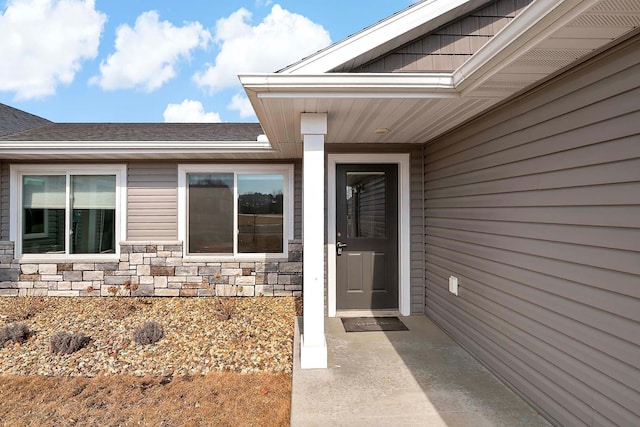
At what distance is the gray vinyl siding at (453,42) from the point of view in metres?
3.53

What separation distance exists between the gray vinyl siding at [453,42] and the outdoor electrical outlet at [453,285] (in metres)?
2.15

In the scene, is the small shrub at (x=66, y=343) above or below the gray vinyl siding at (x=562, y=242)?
below

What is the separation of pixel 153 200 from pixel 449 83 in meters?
4.66

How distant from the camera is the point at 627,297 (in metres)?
1.62

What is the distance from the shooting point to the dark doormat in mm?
3738

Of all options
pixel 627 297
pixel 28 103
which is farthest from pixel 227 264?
pixel 28 103

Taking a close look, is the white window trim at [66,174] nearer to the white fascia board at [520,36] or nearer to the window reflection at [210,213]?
the window reflection at [210,213]

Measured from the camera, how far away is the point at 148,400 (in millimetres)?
2555

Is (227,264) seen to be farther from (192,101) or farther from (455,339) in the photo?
(192,101)

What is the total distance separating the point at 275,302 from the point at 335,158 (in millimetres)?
2281

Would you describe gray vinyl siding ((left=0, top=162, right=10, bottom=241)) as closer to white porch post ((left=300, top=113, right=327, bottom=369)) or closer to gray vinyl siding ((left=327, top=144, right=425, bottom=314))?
white porch post ((left=300, top=113, right=327, bottom=369))

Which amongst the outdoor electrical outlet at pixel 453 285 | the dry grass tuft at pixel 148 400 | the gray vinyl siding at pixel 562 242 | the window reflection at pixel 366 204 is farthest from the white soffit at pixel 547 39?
the dry grass tuft at pixel 148 400

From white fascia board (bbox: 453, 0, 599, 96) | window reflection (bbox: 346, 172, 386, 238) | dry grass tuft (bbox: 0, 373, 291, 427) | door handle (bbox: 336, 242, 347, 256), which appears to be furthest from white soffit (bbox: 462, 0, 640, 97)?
dry grass tuft (bbox: 0, 373, 291, 427)

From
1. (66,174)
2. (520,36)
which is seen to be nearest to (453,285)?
(520,36)
